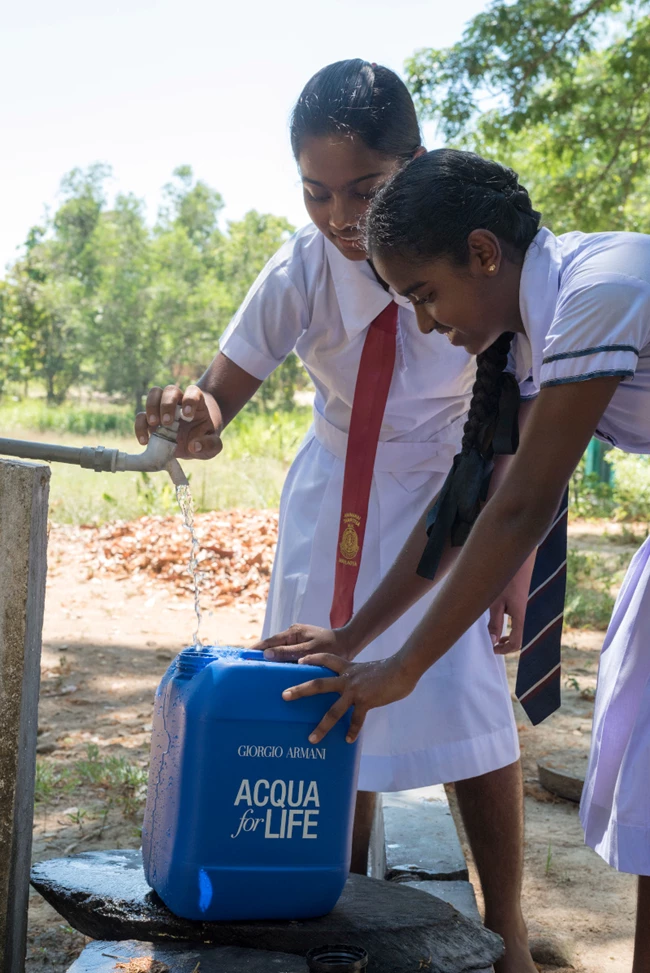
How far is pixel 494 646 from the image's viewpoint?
2.35m

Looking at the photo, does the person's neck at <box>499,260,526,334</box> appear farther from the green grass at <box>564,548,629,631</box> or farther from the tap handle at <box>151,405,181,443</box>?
the green grass at <box>564,548,629,631</box>

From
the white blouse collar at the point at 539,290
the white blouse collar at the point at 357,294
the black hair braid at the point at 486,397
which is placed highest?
the white blouse collar at the point at 357,294

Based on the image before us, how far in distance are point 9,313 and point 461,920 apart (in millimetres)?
27526

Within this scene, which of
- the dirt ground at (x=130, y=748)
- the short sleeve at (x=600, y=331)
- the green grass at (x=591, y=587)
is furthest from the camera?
the green grass at (x=591, y=587)

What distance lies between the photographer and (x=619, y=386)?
1.64m

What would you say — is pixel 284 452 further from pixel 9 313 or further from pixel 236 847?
pixel 9 313

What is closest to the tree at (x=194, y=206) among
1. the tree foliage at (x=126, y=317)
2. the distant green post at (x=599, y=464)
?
the tree foliage at (x=126, y=317)

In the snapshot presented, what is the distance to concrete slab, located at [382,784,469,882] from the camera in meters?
2.47

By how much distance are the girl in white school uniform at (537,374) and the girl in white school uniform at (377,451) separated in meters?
0.48

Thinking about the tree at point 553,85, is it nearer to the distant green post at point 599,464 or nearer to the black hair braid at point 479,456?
the distant green post at point 599,464

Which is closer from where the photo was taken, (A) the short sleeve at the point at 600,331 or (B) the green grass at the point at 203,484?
(A) the short sleeve at the point at 600,331

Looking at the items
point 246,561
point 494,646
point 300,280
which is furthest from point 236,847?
point 246,561

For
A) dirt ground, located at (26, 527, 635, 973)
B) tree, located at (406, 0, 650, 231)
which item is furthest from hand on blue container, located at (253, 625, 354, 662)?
tree, located at (406, 0, 650, 231)

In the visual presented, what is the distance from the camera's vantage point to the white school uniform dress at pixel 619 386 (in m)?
1.47
